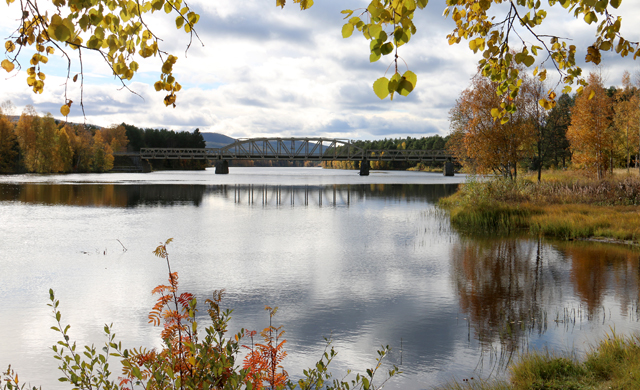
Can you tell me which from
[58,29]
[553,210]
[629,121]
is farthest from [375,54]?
[629,121]

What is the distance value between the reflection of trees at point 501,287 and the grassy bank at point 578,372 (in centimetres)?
163

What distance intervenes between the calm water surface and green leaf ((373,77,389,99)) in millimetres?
6104

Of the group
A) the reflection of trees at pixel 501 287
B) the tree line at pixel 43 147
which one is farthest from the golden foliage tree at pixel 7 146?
the reflection of trees at pixel 501 287

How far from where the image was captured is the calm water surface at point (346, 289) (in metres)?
9.33

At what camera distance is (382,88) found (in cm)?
320

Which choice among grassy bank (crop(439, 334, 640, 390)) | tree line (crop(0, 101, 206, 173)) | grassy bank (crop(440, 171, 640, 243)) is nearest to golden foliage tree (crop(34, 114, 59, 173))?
tree line (crop(0, 101, 206, 173))

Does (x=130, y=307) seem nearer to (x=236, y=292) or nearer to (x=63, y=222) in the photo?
(x=236, y=292)

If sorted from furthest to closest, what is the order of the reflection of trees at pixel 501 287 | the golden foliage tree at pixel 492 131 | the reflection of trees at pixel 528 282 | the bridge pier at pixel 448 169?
1. the bridge pier at pixel 448 169
2. the golden foliage tree at pixel 492 131
3. the reflection of trees at pixel 528 282
4. the reflection of trees at pixel 501 287

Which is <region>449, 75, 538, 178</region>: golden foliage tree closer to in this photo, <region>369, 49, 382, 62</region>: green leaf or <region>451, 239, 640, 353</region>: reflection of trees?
<region>451, 239, 640, 353</region>: reflection of trees

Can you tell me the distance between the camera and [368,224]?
29812mm

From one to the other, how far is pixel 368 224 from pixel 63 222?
1878 cm

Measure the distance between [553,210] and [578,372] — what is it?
21.0m

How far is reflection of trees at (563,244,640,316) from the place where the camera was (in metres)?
12.5

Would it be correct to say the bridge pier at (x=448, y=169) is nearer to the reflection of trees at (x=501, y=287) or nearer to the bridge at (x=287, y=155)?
the bridge at (x=287, y=155)
